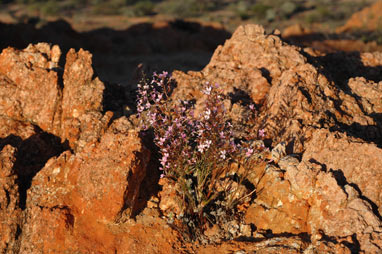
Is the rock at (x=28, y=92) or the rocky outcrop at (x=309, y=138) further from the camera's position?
the rock at (x=28, y=92)

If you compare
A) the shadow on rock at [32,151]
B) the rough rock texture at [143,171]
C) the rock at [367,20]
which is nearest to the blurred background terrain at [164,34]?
the rock at [367,20]

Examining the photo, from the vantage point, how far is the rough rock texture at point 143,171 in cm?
410

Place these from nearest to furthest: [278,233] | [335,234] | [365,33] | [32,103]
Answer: [335,234] < [278,233] < [32,103] < [365,33]

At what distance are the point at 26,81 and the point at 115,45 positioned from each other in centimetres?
1278

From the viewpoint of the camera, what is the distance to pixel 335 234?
3805 millimetres

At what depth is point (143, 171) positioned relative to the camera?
446cm

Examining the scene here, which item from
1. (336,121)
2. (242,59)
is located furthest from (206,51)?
(336,121)

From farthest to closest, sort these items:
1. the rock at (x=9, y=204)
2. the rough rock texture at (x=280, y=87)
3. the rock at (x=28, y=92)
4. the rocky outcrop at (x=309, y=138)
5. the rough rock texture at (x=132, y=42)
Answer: the rough rock texture at (x=132, y=42) → the rock at (x=28, y=92) → the rough rock texture at (x=280, y=87) → the rock at (x=9, y=204) → the rocky outcrop at (x=309, y=138)

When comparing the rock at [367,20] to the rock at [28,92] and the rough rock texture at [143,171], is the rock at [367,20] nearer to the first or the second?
the rough rock texture at [143,171]

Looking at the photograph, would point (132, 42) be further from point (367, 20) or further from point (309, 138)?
point (309, 138)

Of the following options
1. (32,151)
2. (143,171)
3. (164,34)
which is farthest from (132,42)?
(143,171)

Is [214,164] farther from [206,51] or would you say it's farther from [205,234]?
[206,51]

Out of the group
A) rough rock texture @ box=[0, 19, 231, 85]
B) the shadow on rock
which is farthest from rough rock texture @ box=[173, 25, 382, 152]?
rough rock texture @ box=[0, 19, 231, 85]

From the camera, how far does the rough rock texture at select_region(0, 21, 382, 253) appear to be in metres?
4.10
